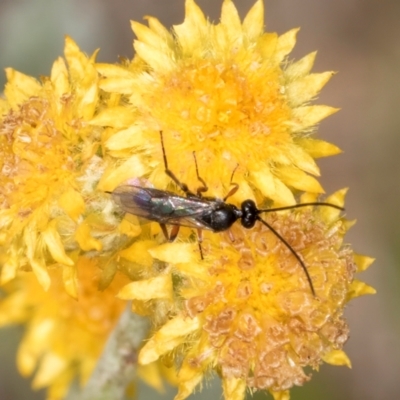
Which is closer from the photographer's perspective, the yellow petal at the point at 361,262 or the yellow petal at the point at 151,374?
the yellow petal at the point at 361,262

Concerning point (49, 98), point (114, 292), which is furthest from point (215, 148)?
point (114, 292)

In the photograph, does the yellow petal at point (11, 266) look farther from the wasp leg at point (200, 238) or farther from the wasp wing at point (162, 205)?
the wasp leg at point (200, 238)

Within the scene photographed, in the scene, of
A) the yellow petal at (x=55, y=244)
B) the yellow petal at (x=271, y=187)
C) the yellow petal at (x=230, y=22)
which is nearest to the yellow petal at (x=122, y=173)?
the yellow petal at (x=55, y=244)

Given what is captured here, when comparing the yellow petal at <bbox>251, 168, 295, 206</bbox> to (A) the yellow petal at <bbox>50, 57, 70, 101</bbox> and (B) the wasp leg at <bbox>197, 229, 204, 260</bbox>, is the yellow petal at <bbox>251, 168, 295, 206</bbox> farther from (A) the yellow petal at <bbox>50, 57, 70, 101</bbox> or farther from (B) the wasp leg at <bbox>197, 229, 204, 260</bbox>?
(A) the yellow petal at <bbox>50, 57, 70, 101</bbox>

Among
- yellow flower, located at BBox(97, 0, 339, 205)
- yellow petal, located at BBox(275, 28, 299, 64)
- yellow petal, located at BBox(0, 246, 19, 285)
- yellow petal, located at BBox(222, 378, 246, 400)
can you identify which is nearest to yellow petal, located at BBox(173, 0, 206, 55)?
yellow flower, located at BBox(97, 0, 339, 205)

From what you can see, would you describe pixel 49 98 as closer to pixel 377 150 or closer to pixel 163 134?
pixel 163 134

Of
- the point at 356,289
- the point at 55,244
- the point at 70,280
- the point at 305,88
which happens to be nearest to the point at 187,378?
the point at 70,280
